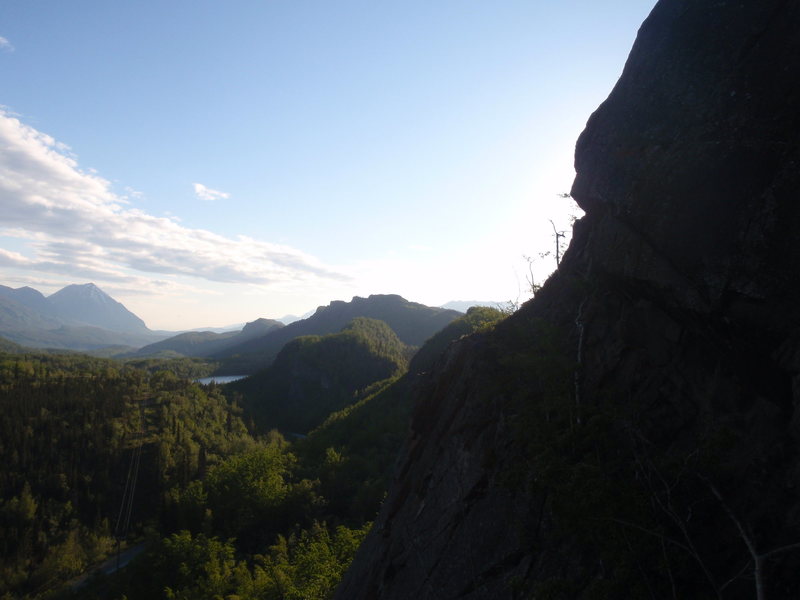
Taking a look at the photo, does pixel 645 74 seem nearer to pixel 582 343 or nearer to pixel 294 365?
pixel 582 343

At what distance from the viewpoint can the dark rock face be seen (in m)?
6.82

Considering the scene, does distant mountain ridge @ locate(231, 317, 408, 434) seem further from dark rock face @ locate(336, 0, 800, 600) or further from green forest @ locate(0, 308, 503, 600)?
dark rock face @ locate(336, 0, 800, 600)

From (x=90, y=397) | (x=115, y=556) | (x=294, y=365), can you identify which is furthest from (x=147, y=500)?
(x=294, y=365)

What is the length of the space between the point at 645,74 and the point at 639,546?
9.50 metres

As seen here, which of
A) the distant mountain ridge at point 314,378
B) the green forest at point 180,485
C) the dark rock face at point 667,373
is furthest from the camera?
the distant mountain ridge at point 314,378

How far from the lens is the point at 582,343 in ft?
38.0

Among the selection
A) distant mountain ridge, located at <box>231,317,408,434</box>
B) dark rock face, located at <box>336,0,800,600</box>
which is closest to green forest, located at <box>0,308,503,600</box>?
distant mountain ridge, located at <box>231,317,408,434</box>

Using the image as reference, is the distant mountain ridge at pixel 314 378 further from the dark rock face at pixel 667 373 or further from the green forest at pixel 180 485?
the dark rock face at pixel 667 373

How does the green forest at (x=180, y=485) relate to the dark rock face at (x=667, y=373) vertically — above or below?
below

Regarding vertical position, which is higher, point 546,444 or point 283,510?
point 546,444

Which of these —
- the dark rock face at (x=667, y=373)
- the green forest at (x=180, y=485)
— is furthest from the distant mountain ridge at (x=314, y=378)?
the dark rock face at (x=667, y=373)

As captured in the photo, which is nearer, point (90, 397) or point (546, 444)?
point (546, 444)

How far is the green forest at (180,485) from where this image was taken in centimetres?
4112

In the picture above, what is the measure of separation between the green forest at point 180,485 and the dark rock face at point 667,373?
255 inches
